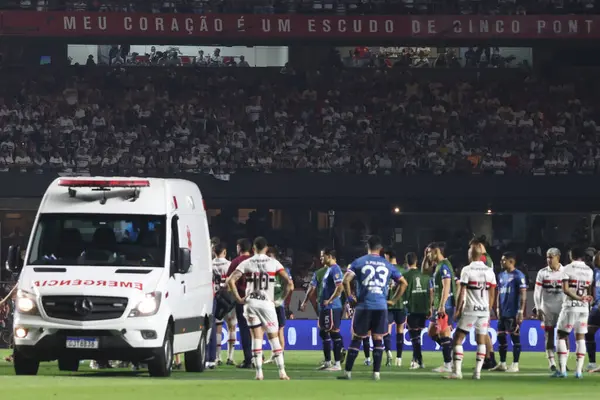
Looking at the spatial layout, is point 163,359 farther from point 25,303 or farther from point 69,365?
point 69,365

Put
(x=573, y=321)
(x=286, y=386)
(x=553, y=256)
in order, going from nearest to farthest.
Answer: (x=286, y=386), (x=573, y=321), (x=553, y=256)

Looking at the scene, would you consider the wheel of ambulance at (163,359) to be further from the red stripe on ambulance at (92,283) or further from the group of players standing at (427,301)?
the group of players standing at (427,301)

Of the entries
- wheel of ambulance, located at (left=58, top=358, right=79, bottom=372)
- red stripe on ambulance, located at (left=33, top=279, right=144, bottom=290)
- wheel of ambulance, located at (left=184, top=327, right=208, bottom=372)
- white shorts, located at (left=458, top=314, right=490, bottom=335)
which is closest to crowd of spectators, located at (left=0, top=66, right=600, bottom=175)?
wheel of ambulance, located at (left=58, top=358, right=79, bottom=372)

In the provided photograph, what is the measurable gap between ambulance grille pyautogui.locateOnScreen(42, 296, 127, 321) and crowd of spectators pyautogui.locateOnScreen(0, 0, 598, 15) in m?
25.0

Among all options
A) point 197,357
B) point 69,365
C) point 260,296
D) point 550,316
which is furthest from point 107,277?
point 550,316

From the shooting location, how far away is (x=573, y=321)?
2070 centimetres

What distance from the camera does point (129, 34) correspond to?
138 ft

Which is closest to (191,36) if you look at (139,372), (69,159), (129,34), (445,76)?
(129,34)

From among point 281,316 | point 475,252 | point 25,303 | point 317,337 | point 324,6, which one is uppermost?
point 324,6

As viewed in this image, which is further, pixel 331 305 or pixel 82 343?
pixel 331 305

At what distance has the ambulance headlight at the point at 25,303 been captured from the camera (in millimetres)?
18391

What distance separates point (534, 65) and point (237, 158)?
11.7 meters

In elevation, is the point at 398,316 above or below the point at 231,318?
below

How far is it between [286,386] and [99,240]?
345cm
